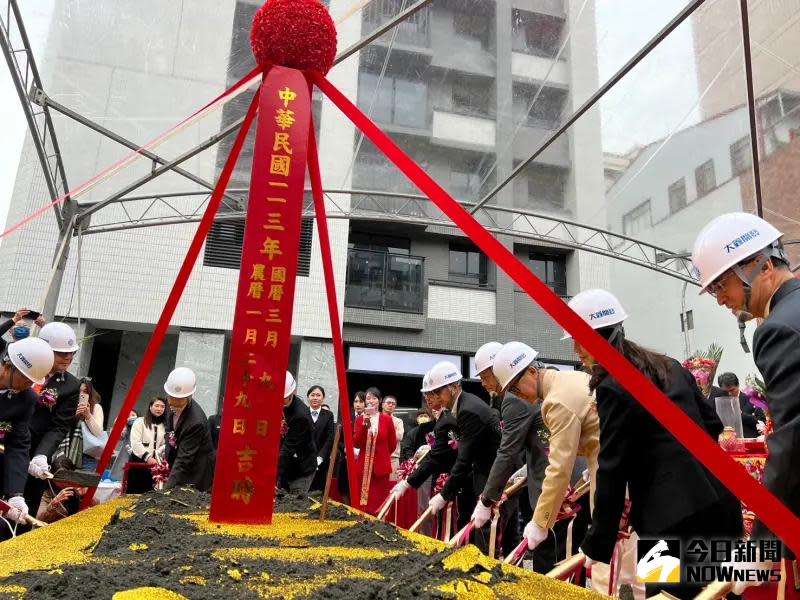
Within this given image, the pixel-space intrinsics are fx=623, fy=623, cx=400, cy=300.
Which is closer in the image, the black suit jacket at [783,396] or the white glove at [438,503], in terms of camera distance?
the black suit jacket at [783,396]

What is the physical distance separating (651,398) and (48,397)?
149 inches

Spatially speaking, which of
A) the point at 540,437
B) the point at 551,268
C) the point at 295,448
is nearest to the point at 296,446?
the point at 295,448

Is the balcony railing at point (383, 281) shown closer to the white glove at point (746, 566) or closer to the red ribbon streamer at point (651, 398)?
the red ribbon streamer at point (651, 398)

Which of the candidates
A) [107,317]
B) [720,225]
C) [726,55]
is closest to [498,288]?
[107,317]

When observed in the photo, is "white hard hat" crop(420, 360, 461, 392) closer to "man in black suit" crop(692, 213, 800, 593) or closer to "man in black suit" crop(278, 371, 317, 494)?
"man in black suit" crop(278, 371, 317, 494)

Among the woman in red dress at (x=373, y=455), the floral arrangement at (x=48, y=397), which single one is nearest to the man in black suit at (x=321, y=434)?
the woman in red dress at (x=373, y=455)

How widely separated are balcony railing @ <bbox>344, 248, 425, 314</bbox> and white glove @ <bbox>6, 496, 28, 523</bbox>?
9735mm

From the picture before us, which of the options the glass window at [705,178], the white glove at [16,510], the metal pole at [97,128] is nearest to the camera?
the white glove at [16,510]

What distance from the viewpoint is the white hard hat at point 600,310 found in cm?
230

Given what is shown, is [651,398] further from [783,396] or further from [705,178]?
[705,178]

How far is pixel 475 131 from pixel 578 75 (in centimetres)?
107

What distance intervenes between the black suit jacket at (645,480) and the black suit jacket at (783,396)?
0.36 m

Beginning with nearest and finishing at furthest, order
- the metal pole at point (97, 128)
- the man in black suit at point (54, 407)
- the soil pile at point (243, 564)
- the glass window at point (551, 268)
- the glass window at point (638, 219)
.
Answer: the soil pile at point (243, 564) < the man in black suit at point (54, 407) < the metal pole at point (97, 128) < the glass window at point (638, 219) < the glass window at point (551, 268)

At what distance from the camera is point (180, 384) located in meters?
4.52
